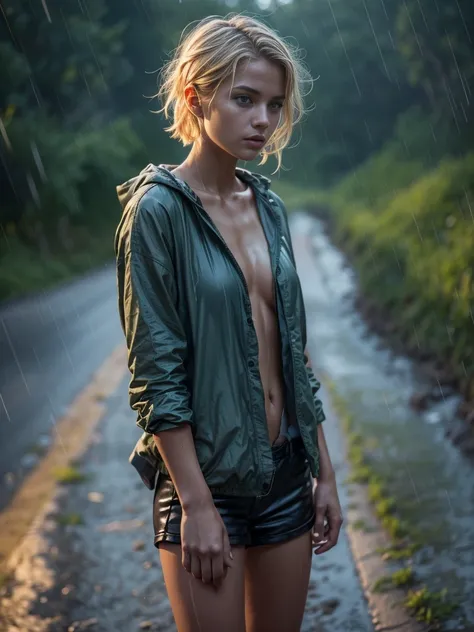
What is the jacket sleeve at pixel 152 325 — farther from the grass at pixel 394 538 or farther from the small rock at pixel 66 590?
the small rock at pixel 66 590

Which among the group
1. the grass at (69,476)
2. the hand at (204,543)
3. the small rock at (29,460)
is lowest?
the grass at (69,476)

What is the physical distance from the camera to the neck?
2289mm

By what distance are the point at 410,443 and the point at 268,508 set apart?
172 inches

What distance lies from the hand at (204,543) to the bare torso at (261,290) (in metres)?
0.30

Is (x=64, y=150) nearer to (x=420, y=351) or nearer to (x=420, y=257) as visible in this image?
(x=420, y=257)

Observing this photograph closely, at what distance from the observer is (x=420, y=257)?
1057 centimetres

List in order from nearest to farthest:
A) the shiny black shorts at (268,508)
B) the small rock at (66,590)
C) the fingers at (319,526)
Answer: the shiny black shorts at (268,508) → the fingers at (319,526) → the small rock at (66,590)

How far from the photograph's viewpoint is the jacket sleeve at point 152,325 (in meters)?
1.99

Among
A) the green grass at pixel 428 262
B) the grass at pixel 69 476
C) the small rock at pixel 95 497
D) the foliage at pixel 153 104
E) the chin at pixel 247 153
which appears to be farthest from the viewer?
the foliage at pixel 153 104

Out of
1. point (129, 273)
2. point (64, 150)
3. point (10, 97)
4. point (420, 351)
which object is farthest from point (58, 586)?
point (64, 150)

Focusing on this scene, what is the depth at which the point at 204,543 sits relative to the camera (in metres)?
1.99

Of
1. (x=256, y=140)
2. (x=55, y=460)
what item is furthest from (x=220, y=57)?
(x=55, y=460)

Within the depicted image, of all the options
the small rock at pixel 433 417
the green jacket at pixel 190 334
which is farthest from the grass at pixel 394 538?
the green jacket at pixel 190 334

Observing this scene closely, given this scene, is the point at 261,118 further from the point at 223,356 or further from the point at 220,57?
the point at 223,356
